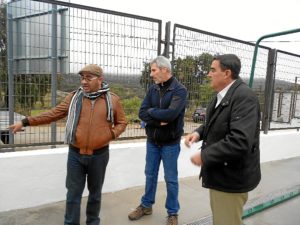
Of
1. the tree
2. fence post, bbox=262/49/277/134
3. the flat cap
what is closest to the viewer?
the flat cap

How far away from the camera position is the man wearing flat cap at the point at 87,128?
314 cm

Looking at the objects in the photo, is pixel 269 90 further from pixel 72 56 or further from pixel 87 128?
pixel 87 128

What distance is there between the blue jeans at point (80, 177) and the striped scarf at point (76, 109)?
0.20 meters

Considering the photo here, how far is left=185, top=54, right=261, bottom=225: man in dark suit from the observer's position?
2.26m

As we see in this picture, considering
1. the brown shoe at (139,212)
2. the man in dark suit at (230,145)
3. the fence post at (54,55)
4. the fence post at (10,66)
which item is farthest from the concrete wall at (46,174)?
the man in dark suit at (230,145)

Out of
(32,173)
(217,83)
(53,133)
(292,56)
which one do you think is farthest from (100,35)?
(292,56)

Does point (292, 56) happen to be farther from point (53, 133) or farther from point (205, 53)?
point (53, 133)

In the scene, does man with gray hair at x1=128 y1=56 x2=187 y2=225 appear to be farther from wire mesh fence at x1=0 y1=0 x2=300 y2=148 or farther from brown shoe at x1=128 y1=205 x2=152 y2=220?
wire mesh fence at x1=0 y1=0 x2=300 y2=148

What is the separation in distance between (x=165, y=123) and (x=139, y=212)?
1168mm

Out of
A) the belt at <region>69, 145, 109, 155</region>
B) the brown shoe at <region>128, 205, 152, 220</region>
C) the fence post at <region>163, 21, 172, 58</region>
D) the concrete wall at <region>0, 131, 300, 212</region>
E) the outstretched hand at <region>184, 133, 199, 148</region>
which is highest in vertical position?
the fence post at <region>163, 21, 172, 58</region>

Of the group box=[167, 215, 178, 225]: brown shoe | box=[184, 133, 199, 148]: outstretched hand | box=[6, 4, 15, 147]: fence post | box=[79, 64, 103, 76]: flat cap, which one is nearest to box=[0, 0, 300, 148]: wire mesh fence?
box=[6, 4, 15, 147]: fence post

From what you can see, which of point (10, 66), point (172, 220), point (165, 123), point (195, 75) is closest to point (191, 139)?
point (165, 123)

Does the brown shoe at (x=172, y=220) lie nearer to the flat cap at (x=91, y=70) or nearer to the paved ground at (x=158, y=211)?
the paved ground at (x=158, y=211)

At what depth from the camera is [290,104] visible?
7875mm
